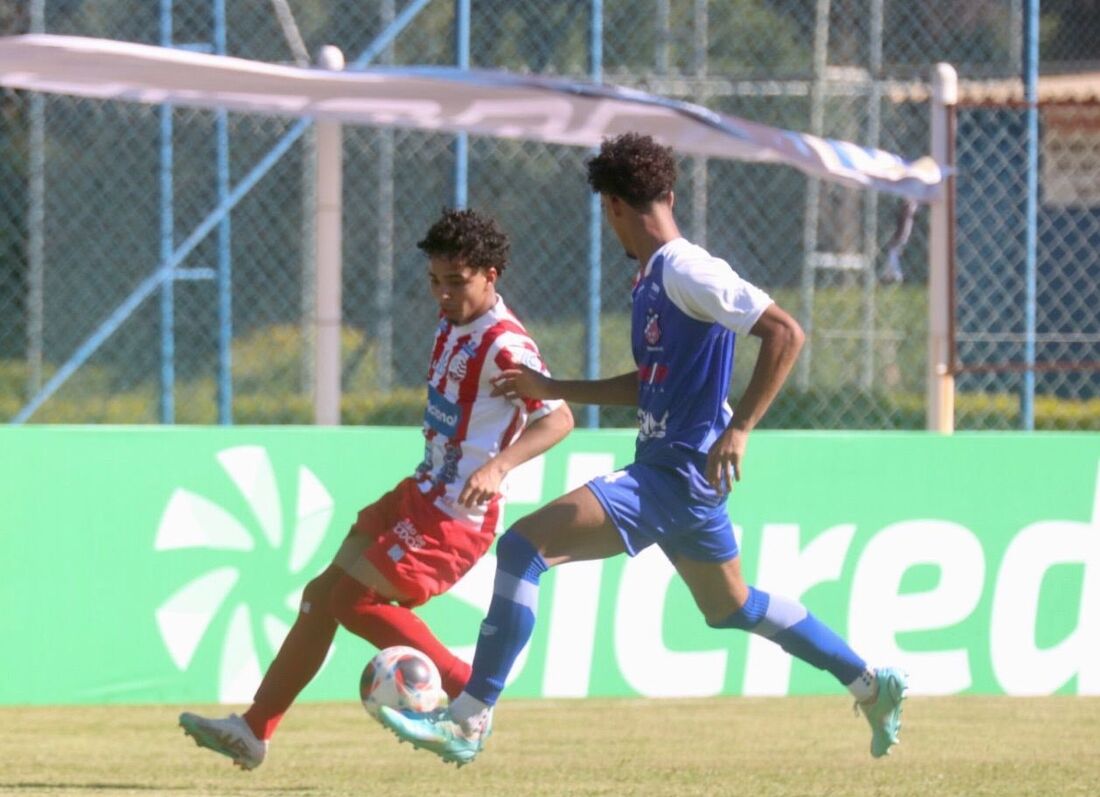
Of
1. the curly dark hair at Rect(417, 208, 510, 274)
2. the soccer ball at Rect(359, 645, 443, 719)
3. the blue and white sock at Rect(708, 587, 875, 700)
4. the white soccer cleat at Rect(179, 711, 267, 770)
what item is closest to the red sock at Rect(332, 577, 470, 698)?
the soccer ball at Rect(359, 645, 443, 719)

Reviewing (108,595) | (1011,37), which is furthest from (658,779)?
(1011,37)

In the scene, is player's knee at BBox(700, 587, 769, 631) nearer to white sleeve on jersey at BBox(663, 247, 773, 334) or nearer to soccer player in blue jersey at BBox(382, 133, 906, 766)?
soccer player in blue jersey at BBox(382, 133, 906, 766)

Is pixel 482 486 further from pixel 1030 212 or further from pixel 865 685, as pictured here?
pixel 1030 212

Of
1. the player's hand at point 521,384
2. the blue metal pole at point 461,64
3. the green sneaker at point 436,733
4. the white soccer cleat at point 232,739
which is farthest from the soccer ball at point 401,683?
the blue metal pole at point 461,64

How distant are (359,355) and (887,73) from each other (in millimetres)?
4277

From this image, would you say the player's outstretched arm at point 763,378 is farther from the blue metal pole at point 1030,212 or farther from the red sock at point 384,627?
the blue metal pole at point 1030,212

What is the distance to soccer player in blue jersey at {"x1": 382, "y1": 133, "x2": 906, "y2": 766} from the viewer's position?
5605mm

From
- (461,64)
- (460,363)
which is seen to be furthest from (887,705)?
(461,64)

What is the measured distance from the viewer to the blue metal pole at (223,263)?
1042 centimetres

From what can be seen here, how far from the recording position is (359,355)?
41.2ft

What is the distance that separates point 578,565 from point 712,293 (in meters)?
3.08

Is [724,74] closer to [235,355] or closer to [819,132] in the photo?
[819,132]

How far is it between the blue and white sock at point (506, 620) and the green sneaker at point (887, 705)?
46.2 inches

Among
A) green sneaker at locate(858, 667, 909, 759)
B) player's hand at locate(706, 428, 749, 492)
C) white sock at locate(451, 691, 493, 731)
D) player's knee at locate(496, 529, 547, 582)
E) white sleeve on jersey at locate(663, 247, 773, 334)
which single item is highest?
white sleeve on jersey at locate(663, 247, 773, 334)
